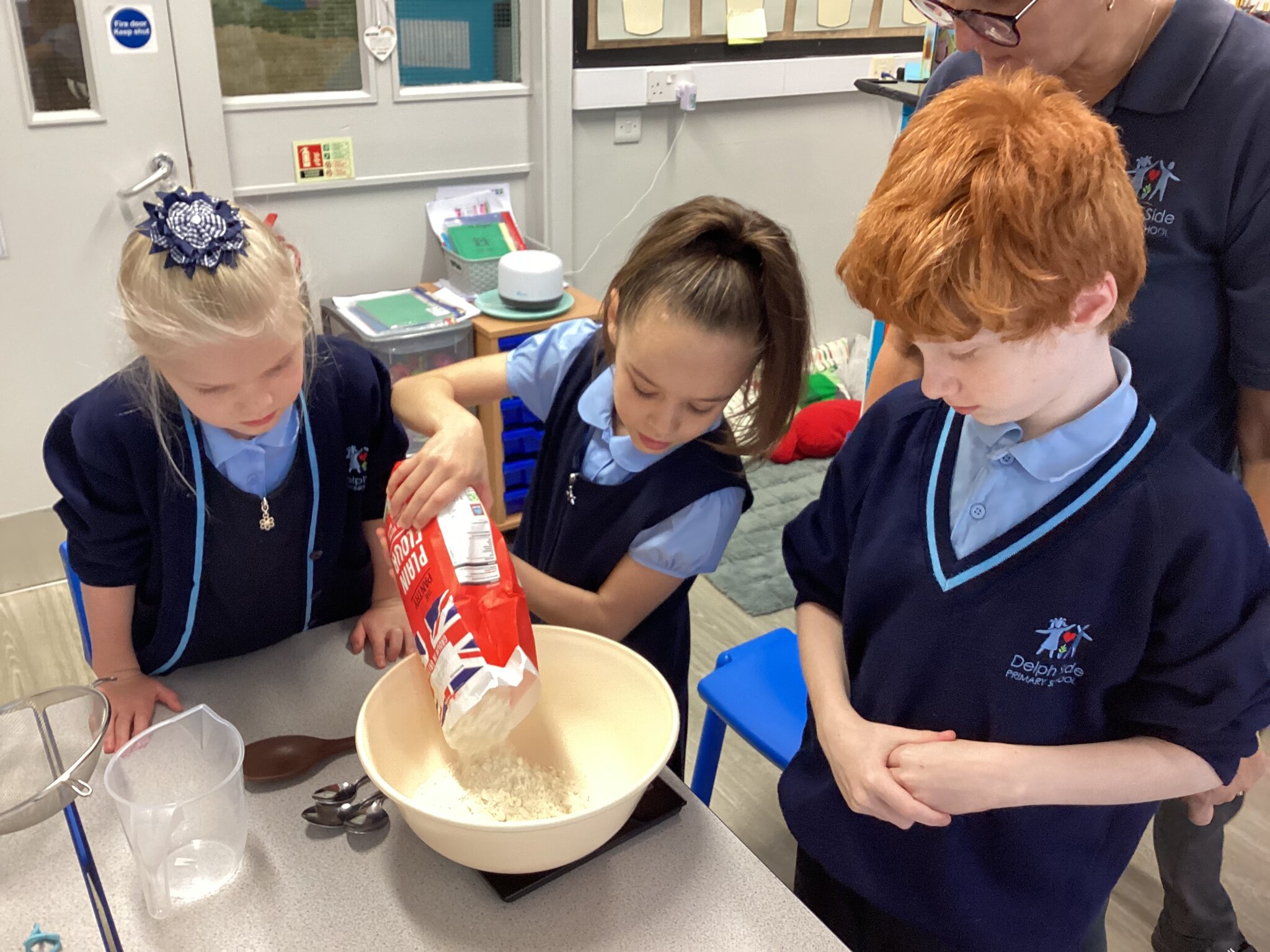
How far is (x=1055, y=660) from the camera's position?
2.71ft

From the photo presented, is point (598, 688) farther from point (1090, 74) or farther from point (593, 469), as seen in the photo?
point (1090, 74)

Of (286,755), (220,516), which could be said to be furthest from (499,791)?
(220,516)

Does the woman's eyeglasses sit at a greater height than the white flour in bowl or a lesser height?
greater

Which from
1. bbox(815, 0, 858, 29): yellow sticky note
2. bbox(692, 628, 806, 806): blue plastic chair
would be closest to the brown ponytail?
bbox(692, 628, 806, 806): blue plastic chair

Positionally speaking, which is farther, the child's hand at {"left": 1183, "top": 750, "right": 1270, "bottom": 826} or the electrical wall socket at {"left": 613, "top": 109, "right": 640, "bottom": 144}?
the electrical wall socket at {"left": 613, "top": 109, "right": 640, "bottom": 144}

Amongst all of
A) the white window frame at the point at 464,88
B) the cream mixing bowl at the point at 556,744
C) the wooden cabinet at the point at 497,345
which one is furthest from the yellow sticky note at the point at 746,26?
the cream mixing bowl at the point at 556,744

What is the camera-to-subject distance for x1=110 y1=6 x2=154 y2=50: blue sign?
88.0 inches

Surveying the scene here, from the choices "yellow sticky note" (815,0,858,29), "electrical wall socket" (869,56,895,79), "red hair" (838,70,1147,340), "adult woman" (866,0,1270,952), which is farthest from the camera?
"electrical wall socket" (869,56,895,79)

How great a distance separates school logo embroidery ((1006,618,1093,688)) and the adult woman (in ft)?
0.77

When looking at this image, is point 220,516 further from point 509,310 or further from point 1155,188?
point 509,310

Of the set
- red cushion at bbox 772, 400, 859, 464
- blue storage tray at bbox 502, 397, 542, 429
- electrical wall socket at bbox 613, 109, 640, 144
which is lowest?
red cushion at bbox 772, 400, 859, 464

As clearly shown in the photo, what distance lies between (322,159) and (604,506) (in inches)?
70.8

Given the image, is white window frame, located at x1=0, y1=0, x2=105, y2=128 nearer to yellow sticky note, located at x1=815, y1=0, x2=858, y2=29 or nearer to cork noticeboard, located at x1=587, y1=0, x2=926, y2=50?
cork noticeboard, located at x1=587, y1=0, x2=926, y2=50

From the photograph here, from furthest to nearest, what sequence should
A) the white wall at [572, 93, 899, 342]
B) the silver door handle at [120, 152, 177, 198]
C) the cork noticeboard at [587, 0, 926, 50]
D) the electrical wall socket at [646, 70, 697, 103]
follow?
the white wall at [572, 93, 899, 342], the electrical wall socket at [646, 70, 697, 103], the cork noticeboard at [587, 0, 926, 50], the silver door handle at [120, 152, 177, 198]
